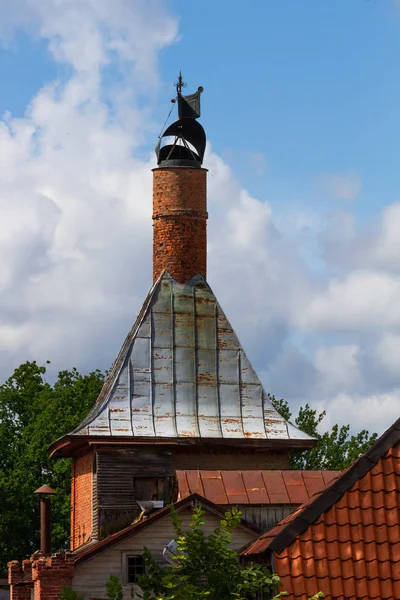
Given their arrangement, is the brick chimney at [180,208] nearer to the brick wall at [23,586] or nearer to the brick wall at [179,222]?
the brick wall at [179,222]

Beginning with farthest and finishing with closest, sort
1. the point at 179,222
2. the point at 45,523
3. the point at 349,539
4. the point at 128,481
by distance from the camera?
the point at 179,222, the point at 45,523, the point at 128,481, the point at 349,539

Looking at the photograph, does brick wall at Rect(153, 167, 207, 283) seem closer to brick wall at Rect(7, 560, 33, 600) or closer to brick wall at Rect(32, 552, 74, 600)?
brick wall at Rect(7, 560, 33, 600)

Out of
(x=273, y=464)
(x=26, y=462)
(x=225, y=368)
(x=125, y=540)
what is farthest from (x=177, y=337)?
(x=26, y=462)

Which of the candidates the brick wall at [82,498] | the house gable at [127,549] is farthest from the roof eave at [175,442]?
the house gable at [127,549]

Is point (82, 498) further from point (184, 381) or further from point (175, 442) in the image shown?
point (184, 381)

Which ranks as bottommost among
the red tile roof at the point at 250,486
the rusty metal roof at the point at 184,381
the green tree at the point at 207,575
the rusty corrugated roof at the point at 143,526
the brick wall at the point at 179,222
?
the green tree at the point at 207,575

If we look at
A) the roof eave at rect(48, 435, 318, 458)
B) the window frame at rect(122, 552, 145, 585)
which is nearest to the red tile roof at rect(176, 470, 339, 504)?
the roof eave at rect(48, 435, 318, 458)

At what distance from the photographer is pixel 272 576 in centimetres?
1608

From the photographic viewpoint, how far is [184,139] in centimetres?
3806

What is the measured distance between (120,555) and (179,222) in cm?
998

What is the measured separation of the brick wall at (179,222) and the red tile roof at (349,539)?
1907 cm

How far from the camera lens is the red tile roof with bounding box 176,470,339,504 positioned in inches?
1277

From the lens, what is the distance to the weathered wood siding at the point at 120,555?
30.6 metres

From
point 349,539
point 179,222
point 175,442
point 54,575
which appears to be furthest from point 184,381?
point 349,539
